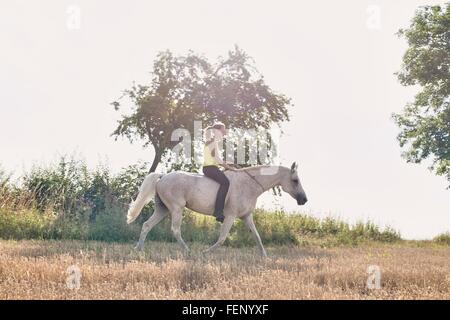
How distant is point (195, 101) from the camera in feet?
87.5

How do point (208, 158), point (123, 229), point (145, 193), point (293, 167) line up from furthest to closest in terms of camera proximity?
point (123, 229)
point (145, 193)
point (293, 167)
point (208, 158)

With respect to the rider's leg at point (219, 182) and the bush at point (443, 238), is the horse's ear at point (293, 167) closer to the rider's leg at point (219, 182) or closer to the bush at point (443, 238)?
the rider's leg at point (219, 182)

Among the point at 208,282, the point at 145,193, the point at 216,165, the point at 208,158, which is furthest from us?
the point at 145,193

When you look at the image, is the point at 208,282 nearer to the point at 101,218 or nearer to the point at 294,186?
the point at 294,186

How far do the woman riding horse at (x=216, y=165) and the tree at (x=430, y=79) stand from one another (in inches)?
841

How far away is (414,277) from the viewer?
7770mm

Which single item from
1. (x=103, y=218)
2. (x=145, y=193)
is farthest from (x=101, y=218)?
(x=145, y=193)

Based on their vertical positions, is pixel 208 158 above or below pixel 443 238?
above

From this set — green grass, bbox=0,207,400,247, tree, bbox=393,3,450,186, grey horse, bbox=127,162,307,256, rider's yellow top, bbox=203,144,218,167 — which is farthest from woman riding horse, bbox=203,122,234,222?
tree, bbox=393,3,450,186

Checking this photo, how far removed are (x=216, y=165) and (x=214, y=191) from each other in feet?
2.00

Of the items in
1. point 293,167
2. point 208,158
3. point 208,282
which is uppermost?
point 208,158

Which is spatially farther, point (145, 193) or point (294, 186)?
point (145, 193)

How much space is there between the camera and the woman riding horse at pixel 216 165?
39.6 feet

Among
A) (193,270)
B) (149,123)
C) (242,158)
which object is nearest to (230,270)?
(193,270)
